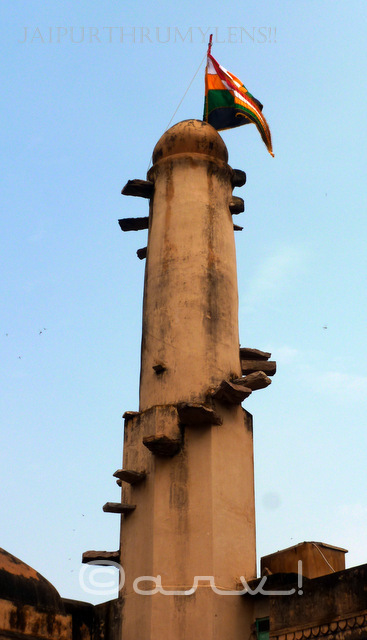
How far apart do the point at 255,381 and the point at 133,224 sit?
530 centimetres

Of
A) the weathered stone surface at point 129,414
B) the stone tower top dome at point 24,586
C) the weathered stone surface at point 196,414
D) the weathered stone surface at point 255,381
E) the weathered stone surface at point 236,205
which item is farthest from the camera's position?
the weathered stone surface at point 236,205

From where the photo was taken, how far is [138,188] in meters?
19.5

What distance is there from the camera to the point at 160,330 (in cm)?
1753

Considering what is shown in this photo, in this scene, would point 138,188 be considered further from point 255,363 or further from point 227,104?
point 255,363

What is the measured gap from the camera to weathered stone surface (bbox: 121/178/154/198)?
1939 centimetres

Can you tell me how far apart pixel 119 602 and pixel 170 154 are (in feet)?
30.6

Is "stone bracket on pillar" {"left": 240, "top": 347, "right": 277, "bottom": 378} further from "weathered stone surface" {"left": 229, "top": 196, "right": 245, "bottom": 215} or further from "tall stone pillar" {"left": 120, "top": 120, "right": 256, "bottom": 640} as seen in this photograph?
"weathered stone surface" {"left": 229, "top": 196, "right": 245, "bottom": 215}

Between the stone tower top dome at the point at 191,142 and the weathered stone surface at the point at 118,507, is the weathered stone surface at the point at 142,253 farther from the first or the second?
the weathered stone surface at the point at 118,507

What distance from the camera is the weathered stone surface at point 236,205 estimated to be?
63.2 ft

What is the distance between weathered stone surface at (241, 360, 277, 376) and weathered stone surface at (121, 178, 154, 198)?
14.6 ft

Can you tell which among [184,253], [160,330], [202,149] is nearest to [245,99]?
[202,149]

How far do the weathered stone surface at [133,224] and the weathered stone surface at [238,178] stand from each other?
214 centimetres

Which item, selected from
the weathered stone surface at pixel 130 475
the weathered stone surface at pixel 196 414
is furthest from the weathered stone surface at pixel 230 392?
the weathered stone surface at pixel 130 475

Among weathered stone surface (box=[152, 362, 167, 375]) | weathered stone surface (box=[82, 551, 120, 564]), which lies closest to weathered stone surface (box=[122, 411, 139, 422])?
weathered stone surface (box=[152, 362, 167, 375])
